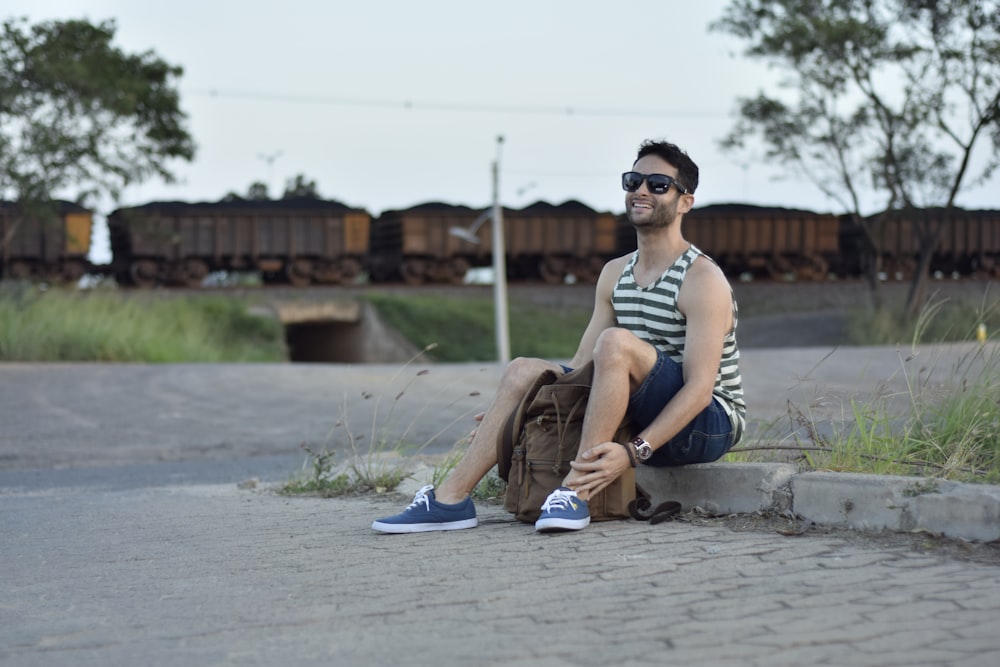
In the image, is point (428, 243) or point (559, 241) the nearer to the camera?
point (428, 243)

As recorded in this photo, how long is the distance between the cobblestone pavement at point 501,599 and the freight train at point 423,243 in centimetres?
2622

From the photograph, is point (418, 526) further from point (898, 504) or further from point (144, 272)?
point (144, 272)

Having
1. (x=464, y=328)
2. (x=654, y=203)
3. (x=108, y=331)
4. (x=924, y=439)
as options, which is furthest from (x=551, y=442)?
(x=464, y=328)

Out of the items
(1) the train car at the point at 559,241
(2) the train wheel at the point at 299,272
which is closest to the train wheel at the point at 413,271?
(1) the train car at the point at 559,241

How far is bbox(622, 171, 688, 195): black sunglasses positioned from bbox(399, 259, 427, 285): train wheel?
32980 millimetres

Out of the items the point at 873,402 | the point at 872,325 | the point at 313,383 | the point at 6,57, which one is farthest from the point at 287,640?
the point at 872,325

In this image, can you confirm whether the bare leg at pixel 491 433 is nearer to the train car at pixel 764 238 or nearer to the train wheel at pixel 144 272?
the train wheel at pixel 144 272

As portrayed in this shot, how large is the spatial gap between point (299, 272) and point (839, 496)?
108ft

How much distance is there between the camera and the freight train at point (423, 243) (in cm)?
3347

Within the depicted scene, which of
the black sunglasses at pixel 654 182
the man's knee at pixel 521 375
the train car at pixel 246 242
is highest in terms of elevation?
the train car at pixel 246 242

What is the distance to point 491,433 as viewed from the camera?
4.80 meters

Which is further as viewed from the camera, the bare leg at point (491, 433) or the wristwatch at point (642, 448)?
the bare leg at point (491, 433)

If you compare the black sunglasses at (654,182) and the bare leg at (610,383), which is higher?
the black sunglasses at (654,182)

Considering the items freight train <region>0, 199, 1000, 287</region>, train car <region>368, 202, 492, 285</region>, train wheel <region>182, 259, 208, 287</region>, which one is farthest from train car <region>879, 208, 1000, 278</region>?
train wheel <region>182, 259, 208, 287</region>
